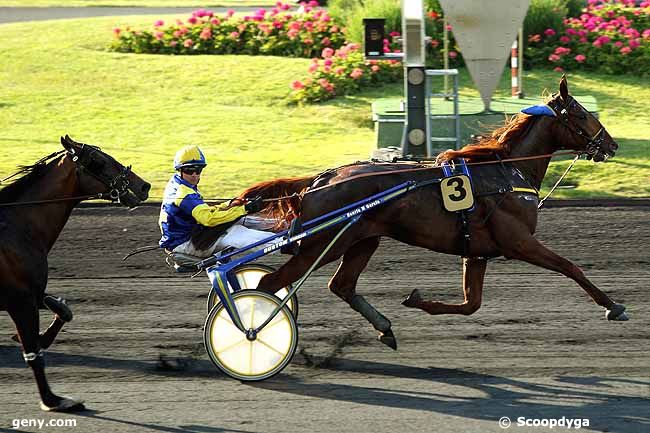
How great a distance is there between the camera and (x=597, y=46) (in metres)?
16.5

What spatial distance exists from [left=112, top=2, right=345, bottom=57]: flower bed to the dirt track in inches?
358

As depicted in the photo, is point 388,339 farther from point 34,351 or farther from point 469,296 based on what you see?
point 34,351

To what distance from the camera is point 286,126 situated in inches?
570

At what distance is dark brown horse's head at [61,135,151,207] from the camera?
6223mm

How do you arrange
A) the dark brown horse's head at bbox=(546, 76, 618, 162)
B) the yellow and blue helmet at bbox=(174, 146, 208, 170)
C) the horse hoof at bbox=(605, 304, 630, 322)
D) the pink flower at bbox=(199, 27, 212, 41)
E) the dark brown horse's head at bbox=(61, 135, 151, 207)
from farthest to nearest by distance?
1. the pink flower at bbox=(199, 27, 212, 41)
2. the dark brown horse's head at bbox=(546, 76, 618, 162)
3. the horse hoof at bbox=(605, 304, 630, 322)
4. the yellow and blue helmet at bbox=(174, 146, 208, 170)
5. the dark brown horse's head at bbox=(61, 135, 151, 207)

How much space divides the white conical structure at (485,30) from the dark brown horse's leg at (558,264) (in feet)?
20.5

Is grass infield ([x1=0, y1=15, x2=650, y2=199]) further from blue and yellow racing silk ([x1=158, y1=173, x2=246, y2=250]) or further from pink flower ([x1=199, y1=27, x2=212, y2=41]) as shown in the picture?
blue and yellow racing silk ([x1=158, y1=173, x2=246, y2=250])

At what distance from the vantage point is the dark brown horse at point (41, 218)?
19.5ft

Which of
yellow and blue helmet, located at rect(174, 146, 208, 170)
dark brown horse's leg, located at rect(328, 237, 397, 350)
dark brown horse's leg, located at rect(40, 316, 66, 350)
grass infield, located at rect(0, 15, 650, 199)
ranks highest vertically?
yellow and blue helmet, located at rect(174, 146, 208, 170)

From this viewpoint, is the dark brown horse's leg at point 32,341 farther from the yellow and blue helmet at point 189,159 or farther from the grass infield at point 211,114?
the grass infield at point 211,114

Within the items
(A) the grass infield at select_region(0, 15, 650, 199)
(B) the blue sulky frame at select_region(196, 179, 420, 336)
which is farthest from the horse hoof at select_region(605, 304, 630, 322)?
(A) the grass infield at select_region(0, 15, 650, 199)

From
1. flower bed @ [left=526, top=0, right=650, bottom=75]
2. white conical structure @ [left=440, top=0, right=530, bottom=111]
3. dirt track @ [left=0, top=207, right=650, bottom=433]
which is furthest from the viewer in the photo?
flower bed @ [left=526, top=0, right=650, bottom=75]

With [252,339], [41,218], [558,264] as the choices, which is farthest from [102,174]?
[558,264]

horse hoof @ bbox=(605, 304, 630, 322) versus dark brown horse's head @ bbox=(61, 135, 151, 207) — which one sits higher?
dark brown horse's head @ bbox=(61, 135, 151, 207)
